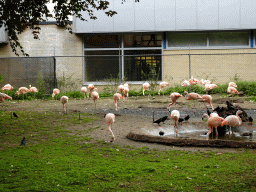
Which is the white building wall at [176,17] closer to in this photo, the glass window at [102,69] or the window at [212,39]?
the window at [212,39]

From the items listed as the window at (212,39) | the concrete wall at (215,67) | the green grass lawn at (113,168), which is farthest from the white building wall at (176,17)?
the green grass lawn at (113,168)

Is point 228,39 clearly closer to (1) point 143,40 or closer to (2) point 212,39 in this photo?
(2) point 212,39

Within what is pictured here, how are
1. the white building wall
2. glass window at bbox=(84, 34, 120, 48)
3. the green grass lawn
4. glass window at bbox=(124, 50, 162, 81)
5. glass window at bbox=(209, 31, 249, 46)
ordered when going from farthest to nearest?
1. glass window at bbox=(84, 34, 120, 48)
2. glass window at bbox=(209, 31, 249, 46)
3. the white building wall
4. glass window at bbox=(124, 50, 162, 81)
5. the green grass lawn

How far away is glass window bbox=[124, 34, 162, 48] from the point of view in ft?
60.5

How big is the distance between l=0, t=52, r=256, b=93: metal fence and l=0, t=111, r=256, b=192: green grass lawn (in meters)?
10.7

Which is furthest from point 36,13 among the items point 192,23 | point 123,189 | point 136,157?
point 192,23

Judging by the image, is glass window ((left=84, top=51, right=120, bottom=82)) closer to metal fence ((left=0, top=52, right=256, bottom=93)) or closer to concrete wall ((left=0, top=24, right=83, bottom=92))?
metal fence ((left=0, top=52, right=256, bottom=93))

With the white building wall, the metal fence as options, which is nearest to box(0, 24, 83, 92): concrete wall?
the white building wall

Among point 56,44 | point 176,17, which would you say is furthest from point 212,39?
point 56,44

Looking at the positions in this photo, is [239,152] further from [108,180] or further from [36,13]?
[36,13]

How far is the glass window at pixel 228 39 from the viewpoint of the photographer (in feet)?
59.0

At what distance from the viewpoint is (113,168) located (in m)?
4.61

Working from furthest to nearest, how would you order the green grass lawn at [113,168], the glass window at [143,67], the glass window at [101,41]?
the glass window at [101,41] < the glass window at [143,67] < the green grass lawn at [113,168]

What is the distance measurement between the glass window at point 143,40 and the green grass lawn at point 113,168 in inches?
494
